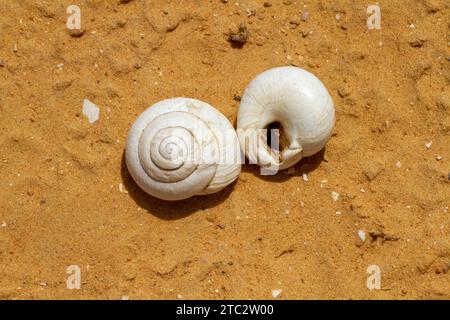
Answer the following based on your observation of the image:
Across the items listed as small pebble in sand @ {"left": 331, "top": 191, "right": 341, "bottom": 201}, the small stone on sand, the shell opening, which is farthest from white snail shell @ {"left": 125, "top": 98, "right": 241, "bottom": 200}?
the small stone on sand

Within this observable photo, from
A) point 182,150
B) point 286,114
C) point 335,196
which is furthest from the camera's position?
point 335,196

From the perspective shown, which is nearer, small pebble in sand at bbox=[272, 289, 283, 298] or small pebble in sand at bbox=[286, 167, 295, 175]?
small pebble in sand at bbox=[272, 289, 283, 298]

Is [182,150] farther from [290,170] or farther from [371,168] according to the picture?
[371,168]

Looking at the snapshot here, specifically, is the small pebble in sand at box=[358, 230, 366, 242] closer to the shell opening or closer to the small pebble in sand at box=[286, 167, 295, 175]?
the small pebble in sand at box=[286, 167, 295, 175]

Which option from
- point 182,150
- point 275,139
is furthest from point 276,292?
point 182,150

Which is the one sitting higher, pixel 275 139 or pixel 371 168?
pixel 275 139

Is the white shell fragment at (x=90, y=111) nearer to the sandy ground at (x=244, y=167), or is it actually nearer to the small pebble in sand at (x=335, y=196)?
the sandy ground at (x=244, y=167)

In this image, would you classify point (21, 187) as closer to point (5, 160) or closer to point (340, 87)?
point (5, 160)
